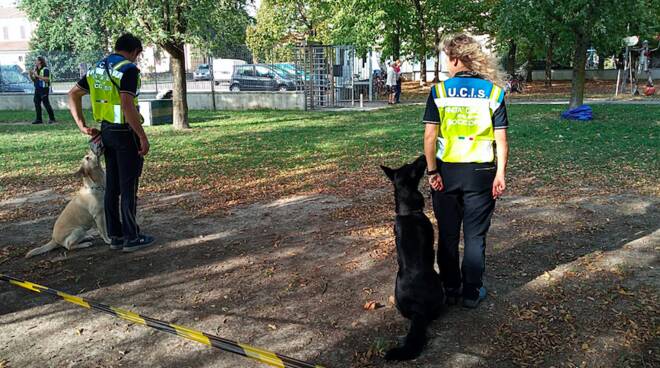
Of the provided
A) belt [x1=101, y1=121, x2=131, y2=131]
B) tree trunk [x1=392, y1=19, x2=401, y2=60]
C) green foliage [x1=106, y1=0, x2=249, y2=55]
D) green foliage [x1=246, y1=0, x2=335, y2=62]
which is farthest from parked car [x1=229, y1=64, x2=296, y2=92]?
belt [x1=101, y1=121, x2=131, y2=131]

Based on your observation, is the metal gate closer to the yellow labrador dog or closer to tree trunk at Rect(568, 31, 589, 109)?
tree trunk at Rect(568, 31, 589, 109)

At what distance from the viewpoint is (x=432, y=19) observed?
2969cm

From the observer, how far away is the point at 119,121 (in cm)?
459

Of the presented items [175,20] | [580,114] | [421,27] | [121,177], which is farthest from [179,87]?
[421,27]

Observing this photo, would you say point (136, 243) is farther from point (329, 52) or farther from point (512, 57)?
point (512, 57)

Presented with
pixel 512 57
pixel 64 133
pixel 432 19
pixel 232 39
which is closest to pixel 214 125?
pixel 232 39

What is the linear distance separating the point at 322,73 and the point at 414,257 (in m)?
18.8

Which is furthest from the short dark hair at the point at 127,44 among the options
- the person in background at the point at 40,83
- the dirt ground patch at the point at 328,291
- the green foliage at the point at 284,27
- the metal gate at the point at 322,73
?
the green foliage at the point at 284,27

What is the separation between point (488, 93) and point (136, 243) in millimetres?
3606

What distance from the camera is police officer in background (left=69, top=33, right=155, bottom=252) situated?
451cm

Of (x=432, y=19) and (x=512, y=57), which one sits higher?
(x=432, y=19)

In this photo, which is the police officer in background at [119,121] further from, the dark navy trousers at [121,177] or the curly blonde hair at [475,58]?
the curly blonde hair at [475,58]

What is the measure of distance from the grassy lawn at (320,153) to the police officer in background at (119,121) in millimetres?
2129

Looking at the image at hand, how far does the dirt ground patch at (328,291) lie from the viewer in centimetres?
312
